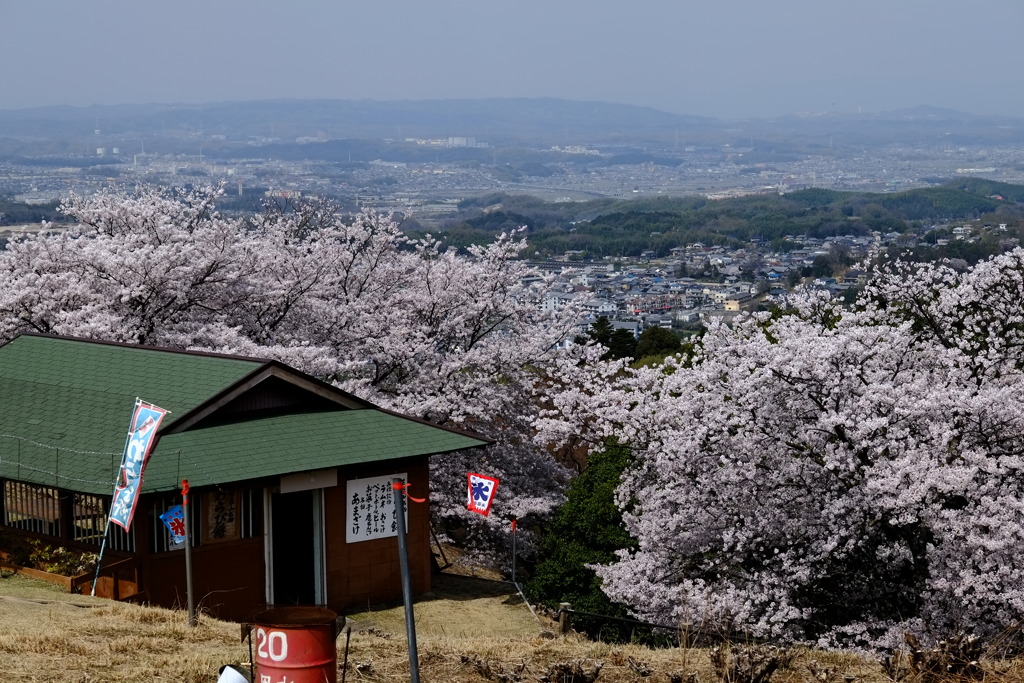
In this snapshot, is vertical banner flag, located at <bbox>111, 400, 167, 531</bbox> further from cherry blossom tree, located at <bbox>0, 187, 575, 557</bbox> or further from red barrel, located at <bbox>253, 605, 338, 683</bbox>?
cherry blossom tree, located at <bbox>0, 187, 575, 557</bbox>

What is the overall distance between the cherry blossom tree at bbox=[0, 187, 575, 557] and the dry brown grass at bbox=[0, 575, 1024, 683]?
401 inches

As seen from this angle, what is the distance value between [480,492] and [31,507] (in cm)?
628

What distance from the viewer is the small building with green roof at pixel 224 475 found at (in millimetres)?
14391

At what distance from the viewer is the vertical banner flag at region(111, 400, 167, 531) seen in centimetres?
1212

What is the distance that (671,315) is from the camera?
87250 millimetres

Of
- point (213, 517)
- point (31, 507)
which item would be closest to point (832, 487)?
point (213, 517)

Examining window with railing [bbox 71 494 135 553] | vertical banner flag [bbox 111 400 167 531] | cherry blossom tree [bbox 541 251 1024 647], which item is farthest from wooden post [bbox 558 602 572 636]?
window with railing [bbox 71 494 135 553]

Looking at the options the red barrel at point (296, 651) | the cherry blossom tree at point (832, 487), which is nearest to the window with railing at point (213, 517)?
the cherry blossom tree at point (832, 487)

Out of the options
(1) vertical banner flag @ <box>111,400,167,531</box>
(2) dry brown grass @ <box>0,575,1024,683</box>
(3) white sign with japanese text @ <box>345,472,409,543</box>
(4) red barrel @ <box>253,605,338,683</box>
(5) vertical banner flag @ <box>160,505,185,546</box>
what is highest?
(4) red barrel @ <box>253,605,338,683</box>

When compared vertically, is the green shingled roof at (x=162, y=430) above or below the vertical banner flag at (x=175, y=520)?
above

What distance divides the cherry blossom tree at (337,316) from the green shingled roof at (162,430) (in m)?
4.66

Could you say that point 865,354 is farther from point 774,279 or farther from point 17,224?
point 774,279

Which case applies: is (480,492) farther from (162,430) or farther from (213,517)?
Answer: (162,430)

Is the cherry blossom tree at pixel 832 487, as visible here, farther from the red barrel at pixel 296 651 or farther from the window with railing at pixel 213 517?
the red barrel at pixel 296 651
